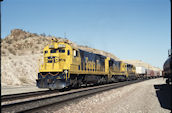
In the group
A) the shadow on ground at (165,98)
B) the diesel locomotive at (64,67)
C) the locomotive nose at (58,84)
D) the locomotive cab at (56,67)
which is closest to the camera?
the shadow on ground at (165,98)

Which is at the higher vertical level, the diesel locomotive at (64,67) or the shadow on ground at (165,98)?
the diesel locomotive at (64,67)

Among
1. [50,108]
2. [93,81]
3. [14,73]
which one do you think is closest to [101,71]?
[93,81]

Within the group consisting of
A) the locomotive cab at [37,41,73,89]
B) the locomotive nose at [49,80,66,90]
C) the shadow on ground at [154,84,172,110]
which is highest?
the locomotive cab at [37,41,73,89]

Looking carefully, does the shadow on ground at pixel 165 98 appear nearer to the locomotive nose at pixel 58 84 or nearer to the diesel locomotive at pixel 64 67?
the diesel locomotive at pixel 64 67

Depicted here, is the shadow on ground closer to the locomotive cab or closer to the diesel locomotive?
the diesel locomotive

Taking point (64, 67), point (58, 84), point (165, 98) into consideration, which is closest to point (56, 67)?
point (64, 67)

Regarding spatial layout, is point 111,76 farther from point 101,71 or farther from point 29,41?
point 29,41

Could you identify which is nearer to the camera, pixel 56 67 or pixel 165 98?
pixel 165 98

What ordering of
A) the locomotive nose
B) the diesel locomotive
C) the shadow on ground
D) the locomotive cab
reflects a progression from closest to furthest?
the shadow on ground
the locomotive nose
the locomotive cab
the diesel locomotive

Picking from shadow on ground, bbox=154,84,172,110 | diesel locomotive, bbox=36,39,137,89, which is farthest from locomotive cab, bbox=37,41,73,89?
shadow on ground, bbox=154,84,172,110

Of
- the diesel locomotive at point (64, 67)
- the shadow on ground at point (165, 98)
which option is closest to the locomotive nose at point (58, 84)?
the diesel locomotive at point (64, 67)

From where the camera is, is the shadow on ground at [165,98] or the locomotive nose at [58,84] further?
the locomotive nose at [58,84]

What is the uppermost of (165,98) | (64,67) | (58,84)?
(64,67)

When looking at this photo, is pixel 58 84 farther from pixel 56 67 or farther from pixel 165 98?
pixel 165 98
